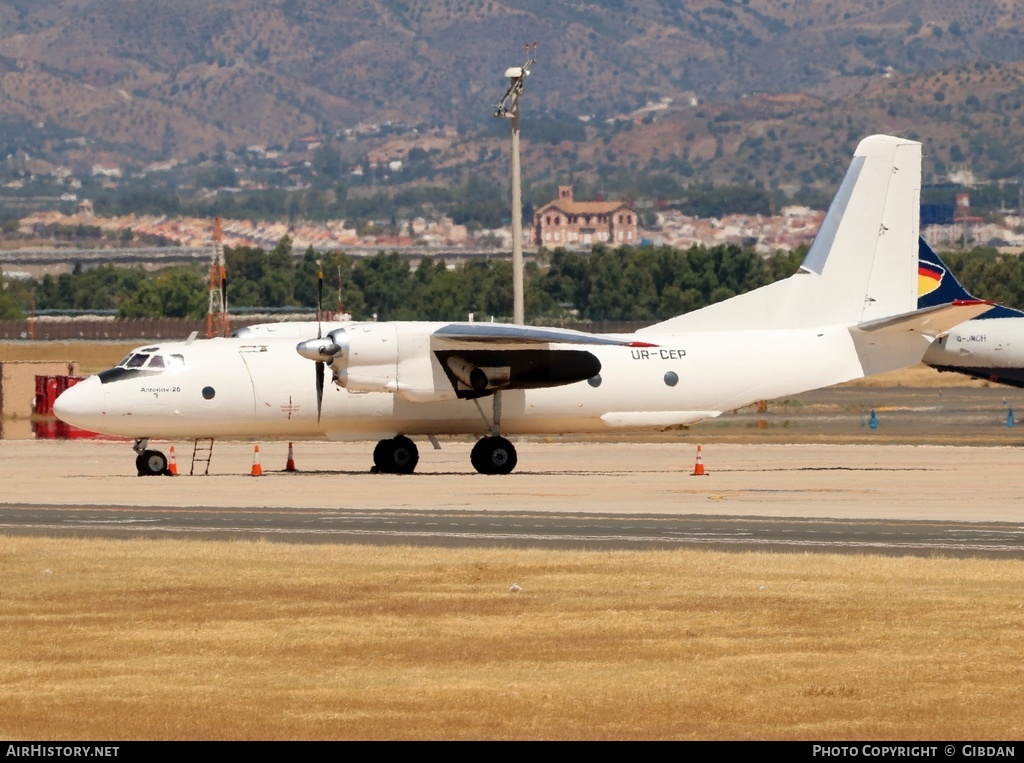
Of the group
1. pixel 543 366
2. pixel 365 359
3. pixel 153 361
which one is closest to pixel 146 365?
pixel 153 361

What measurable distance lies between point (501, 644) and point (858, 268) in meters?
27.6

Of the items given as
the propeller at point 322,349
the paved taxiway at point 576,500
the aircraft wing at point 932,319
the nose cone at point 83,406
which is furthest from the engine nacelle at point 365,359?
the aircraft wing at point 932,319

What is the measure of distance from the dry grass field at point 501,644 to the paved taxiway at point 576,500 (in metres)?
3.11

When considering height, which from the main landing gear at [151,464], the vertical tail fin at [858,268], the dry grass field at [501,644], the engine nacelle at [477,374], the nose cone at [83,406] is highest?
the vertical tail fin at [858,268]

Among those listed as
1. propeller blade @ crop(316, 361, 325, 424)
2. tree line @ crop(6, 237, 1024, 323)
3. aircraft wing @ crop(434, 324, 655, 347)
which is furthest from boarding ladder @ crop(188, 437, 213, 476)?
tree line @ crop(6, 237, 1024, 323)

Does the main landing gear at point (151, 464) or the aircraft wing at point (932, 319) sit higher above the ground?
the aircraft wing at point (932, 319)

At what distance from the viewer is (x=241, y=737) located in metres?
14.8

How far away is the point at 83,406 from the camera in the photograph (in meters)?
41.8

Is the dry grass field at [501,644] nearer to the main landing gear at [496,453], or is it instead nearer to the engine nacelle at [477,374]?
the engine nacelle at [477,374]

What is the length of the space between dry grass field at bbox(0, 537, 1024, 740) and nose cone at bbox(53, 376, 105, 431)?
14.7 m

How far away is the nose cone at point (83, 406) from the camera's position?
4181 cm

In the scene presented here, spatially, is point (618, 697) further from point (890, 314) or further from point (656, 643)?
point (890, 314)

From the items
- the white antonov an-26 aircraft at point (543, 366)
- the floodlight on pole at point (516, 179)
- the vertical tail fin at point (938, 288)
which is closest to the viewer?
the white antonov an-26 aircraft at point (543, 366)

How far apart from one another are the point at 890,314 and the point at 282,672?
2982 centimetres
